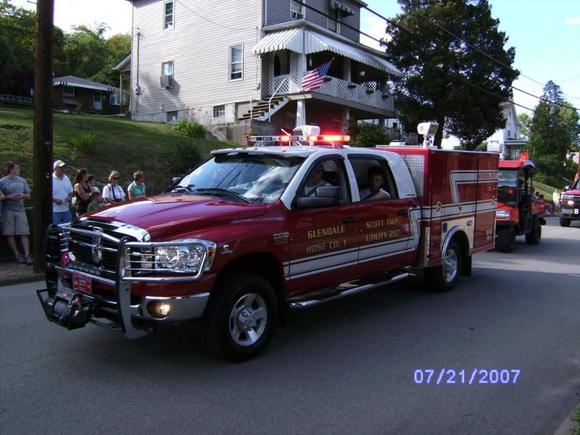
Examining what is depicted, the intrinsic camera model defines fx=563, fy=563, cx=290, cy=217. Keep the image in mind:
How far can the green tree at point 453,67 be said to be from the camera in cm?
2900

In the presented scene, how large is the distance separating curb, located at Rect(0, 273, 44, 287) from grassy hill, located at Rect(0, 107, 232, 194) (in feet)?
14.6

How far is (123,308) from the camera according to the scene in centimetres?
451

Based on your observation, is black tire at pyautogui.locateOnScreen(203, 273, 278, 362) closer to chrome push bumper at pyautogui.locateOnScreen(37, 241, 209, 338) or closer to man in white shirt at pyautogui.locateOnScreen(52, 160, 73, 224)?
chrome push bumper at pyautogui.locateOnScreen(37, 241, 209, 338)

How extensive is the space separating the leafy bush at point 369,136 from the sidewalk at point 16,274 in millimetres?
17134

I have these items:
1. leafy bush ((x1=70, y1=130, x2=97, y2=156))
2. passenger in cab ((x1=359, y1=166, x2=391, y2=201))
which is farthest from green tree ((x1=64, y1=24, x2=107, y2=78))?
passenger in cab ((x1=359, y1=166, x2=391, y2=201))

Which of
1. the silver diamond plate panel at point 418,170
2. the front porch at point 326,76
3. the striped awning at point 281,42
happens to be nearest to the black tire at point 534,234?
the silver diamond plate panel at point 418,170

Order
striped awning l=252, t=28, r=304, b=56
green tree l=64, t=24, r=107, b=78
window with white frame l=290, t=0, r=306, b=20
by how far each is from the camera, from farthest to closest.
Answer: green tree l=64, t=24, r=107, b=78 < window with white frame l=290, t=0, r=306, b=20 < striped awning l=252, t=28, r=304, b=56

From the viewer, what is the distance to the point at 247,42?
87.2 feet

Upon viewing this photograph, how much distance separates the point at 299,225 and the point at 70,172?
10.1 metres

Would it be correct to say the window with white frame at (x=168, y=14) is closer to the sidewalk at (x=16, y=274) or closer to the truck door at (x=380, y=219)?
the sidewalk at (x=16, y=274)

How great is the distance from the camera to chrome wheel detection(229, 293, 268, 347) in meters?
5.00

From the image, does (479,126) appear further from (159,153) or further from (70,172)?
(70,172)

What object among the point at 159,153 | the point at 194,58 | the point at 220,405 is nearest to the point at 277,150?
the point at 220,405

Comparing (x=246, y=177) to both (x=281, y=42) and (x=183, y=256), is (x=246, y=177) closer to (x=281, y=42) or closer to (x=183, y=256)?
(x=183, y=256)
